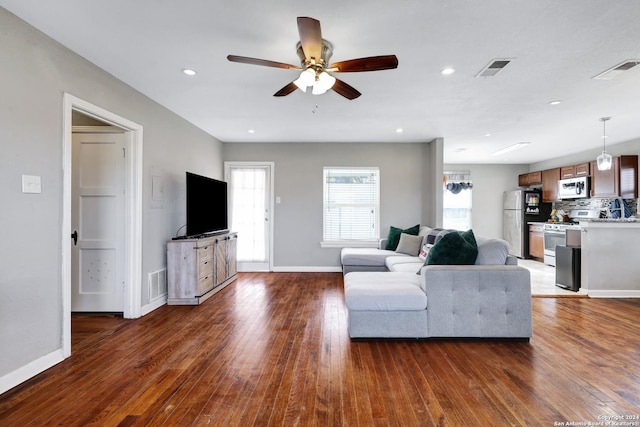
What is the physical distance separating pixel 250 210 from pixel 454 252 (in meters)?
4.02

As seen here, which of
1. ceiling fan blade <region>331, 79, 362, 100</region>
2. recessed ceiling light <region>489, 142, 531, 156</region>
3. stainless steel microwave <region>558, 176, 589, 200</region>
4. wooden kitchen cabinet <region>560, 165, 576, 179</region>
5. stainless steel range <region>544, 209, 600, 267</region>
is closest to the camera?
→ ceiling fan blade <region>331, 79, 362, 100</region>

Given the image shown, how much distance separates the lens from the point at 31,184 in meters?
2.19

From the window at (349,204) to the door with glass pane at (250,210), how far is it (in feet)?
3.82

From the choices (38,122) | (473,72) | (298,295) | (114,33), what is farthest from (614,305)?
(38,122)

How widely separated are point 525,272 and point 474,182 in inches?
240

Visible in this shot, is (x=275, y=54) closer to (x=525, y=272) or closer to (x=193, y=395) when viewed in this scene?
(x=193, y=395)

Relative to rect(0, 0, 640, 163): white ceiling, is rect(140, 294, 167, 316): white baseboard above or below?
below

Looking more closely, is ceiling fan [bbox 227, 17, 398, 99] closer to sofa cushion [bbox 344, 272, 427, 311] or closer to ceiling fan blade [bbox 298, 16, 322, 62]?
ceiling fan blade [bbox 298, 16, 322, 62]

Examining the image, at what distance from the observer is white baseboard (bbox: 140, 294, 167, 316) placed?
3477 millimetres

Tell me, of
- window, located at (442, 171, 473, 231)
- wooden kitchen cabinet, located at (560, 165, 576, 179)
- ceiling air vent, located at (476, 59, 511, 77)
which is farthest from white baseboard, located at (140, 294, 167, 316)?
wooden kitchen cabinet, located at (560, 165, 576, 179)

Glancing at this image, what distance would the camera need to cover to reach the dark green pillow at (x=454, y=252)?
295 centimetres

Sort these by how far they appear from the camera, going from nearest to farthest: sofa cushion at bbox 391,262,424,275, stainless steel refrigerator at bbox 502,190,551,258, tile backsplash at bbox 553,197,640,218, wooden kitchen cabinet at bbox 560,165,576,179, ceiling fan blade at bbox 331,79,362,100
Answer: ceiling fan blade at bbox 331,79,362,100 < sofa cushion at bbox 391,262,424,275 < tile backsplash at bbox 553,197,640,218 < wooden kitchen cabinet at bbox 560,165,576,179 < stainless steel refrigerator at bbox 502,190,551,258

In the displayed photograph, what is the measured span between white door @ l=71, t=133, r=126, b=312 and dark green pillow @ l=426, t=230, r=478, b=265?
10.9ft

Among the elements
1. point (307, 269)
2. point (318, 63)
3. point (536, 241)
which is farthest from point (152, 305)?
point (536, 241)
